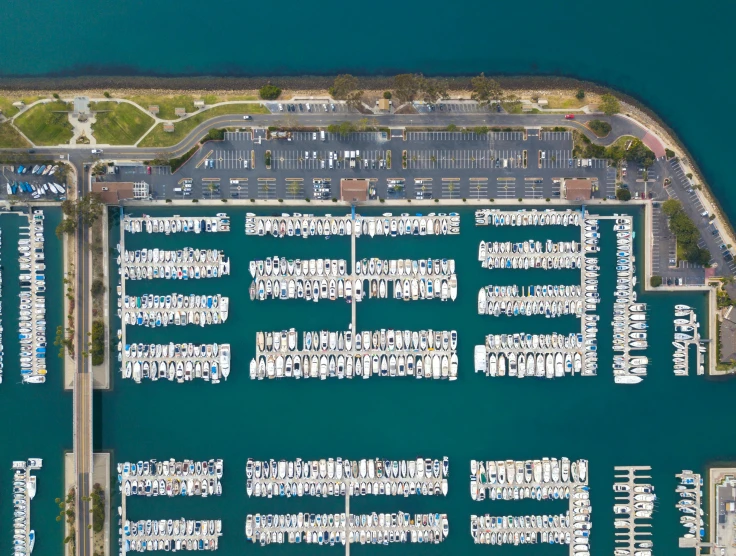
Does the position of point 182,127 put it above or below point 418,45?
below

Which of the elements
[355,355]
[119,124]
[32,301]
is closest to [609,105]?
[355,355]

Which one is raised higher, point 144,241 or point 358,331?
point 144,241

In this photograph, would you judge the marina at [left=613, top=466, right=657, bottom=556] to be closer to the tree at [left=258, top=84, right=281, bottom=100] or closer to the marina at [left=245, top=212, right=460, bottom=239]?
the marina at [left=245, top=212, right=460, bottom=239]

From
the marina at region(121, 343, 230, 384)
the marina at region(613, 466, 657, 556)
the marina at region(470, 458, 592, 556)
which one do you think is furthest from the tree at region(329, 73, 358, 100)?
the marina at region(613, 466, 657, 556)

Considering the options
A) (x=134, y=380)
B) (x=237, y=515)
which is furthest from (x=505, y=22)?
(x=237, y=515)

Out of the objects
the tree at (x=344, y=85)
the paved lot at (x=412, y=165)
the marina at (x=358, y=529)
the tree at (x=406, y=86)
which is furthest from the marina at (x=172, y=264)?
the marina at (x=358, y=529)

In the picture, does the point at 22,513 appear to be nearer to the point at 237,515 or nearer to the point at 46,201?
the point at 237,515

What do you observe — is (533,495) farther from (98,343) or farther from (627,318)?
(98,343)
